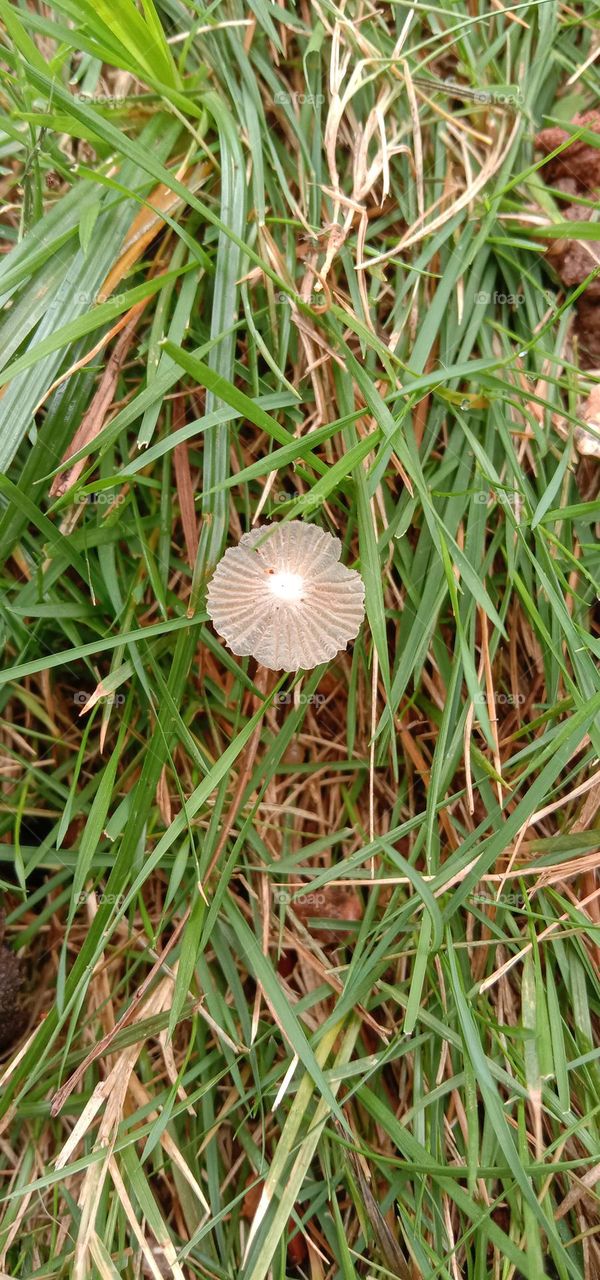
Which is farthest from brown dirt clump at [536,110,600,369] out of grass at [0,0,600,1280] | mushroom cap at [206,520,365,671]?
mushroom cap at [206,520,365,671]

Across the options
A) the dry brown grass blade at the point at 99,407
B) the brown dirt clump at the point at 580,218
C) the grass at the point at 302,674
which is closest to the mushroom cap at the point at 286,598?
the grass at the point at 302,674

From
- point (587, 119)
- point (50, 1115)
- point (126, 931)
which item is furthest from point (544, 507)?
point (50, 1115)

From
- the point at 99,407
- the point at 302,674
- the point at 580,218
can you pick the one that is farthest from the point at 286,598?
the point at 580,218

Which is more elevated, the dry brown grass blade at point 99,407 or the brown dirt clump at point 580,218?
the dry brown grass blade at point 99,407

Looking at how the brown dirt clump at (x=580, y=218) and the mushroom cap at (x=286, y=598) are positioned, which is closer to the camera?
the mushroom cap at (x=286, y=598)

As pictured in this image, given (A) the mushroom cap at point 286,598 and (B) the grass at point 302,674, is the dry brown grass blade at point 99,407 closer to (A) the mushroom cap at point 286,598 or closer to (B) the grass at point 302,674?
(B) the grass at point 302,674

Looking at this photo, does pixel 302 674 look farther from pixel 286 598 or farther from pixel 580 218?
pixel 580 218

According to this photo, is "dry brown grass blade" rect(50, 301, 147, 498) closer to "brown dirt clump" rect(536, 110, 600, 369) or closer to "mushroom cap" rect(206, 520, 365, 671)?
"mushroom cap" rect(206, 520, 365, 671)
